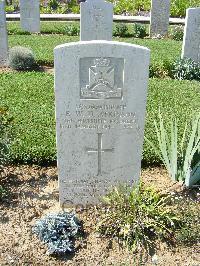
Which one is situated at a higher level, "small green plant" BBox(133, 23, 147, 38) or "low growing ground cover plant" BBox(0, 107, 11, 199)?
"small green plant" BBox(133, 23, 147, 38)

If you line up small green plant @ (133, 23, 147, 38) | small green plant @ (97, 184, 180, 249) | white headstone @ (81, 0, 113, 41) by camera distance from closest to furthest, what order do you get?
small green plant @ (97, 184, 180, 249) < white headstone @ (81, 0, 113, 41) < small green plant @ (133, 23, 147, 38)

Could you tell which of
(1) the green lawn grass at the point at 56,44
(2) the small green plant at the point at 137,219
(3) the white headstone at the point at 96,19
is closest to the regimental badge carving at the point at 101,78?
(2) the small green plant at the point at 137,219

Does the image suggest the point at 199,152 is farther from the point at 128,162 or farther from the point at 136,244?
the point at 136,244

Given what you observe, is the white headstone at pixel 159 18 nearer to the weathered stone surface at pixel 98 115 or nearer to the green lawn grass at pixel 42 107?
the green lawn grass at pixel 42 107

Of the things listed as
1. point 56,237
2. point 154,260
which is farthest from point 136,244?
point 56,237

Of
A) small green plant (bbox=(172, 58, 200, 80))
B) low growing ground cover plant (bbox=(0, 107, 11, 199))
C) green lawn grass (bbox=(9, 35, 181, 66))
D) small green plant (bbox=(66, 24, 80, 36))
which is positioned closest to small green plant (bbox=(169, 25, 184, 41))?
green lawn grass (bbox=(9, 35, 181, 66))

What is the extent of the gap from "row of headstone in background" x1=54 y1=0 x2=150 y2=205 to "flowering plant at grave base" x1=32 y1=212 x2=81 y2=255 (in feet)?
1.54

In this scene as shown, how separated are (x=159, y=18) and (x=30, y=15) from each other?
4.73m

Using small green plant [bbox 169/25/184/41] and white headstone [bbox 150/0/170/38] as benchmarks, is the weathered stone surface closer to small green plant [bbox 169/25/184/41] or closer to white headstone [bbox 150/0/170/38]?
small green plant [bbox 169/25/184/41]

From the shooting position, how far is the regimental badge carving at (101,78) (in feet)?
12.6

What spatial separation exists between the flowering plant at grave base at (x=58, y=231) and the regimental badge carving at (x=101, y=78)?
123 cm

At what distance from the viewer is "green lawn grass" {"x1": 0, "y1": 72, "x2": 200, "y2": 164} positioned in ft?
18.3

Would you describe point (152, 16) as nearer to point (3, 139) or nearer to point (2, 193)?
point (3, 139)

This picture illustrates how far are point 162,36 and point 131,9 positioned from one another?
6.52m
